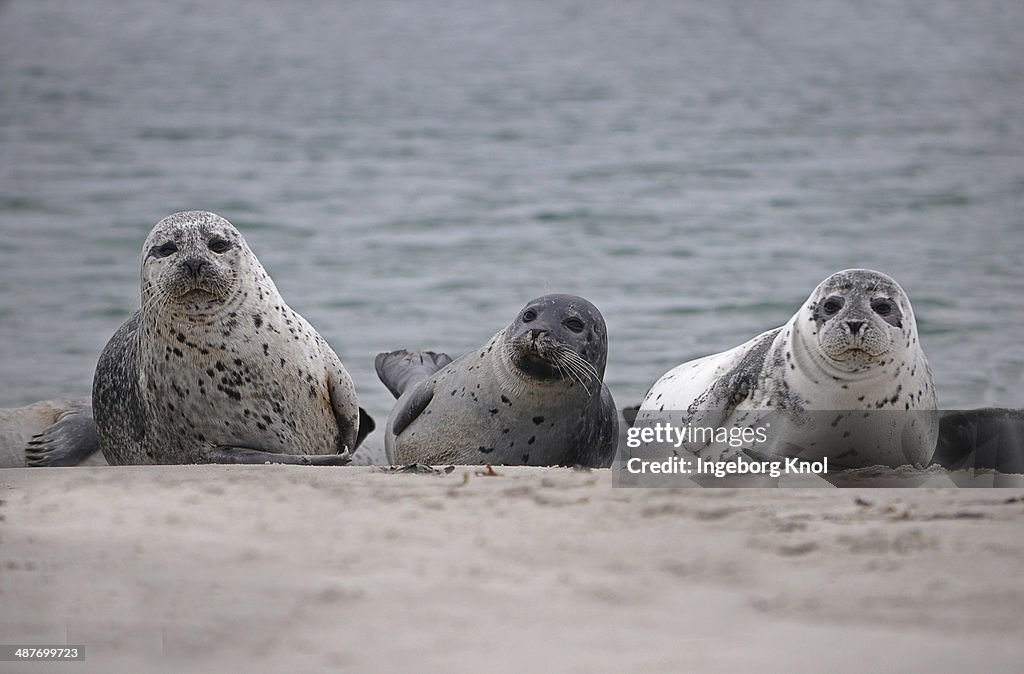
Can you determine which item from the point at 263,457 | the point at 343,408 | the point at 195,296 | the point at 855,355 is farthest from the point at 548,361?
the point at 195,296

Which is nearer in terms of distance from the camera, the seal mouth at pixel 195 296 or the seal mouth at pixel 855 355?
the seal mouth at pixel 855 355

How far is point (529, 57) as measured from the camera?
35062mm

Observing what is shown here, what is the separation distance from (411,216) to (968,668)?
15073 mm

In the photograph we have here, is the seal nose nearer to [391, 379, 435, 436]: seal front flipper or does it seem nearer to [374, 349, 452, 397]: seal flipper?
[391, 379, 435, 436]: seal front flipper

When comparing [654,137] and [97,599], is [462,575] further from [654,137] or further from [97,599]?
[654,137]

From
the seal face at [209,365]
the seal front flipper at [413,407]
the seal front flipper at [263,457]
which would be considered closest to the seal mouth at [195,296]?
the seal face at [209,365]

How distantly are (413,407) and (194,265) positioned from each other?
115 cm

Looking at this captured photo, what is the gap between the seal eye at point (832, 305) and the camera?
5.00 meters

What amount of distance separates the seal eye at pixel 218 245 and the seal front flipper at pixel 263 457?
770 millimetres

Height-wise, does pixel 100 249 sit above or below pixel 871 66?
below

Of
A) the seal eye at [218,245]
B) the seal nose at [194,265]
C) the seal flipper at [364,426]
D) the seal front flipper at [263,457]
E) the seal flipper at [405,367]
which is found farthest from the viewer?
the seal flipper at [405,367]

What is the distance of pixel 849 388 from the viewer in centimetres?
501

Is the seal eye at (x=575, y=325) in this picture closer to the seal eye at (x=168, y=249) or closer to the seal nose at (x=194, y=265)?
the seal nose at (x=194, y=265)

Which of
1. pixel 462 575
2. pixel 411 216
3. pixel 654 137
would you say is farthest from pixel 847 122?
pixel 462 575
